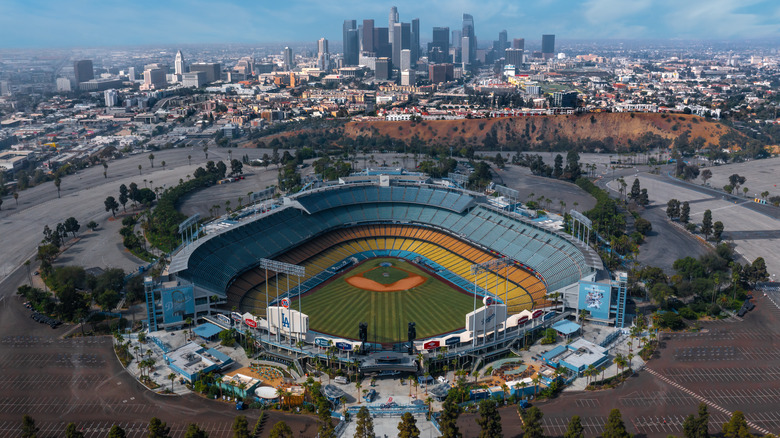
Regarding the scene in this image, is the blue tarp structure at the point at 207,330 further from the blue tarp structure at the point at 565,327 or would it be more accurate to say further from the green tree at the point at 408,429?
the blue tarp structure at the point at 565,327

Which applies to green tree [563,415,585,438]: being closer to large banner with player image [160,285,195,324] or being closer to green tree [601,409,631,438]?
green tree [601,409,631,438]

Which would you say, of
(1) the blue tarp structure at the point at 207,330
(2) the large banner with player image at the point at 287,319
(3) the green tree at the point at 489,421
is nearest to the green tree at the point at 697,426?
(3) the green tree at the point at 489,421

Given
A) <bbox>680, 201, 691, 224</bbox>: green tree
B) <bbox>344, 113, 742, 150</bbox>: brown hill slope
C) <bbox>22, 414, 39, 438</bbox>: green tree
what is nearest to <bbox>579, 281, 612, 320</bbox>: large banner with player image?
<bbox>680, 201, 691, 224</bbox>: green tree

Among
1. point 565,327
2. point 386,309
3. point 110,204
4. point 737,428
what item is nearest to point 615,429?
point 737,428

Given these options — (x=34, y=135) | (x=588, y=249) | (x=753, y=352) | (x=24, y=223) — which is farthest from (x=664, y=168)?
(x=34, y=135)

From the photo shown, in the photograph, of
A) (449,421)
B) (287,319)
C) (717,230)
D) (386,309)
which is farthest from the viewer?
(717,230)

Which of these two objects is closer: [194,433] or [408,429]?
[194,433]

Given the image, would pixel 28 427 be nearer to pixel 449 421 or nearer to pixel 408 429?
pixel 408 429
